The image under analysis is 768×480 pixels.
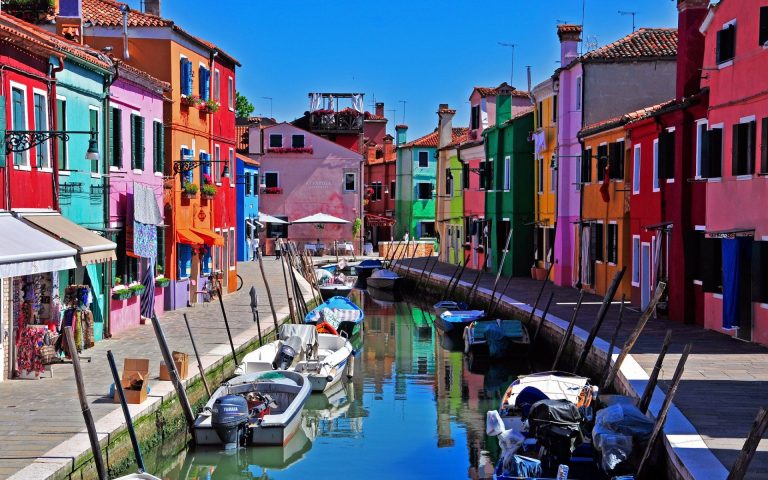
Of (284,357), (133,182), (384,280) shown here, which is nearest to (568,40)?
(384,280)

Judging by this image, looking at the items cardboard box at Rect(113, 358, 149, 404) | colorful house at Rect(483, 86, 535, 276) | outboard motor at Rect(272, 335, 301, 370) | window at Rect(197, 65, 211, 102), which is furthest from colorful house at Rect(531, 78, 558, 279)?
cardboard box at Rect(113, 358, 149, 404)

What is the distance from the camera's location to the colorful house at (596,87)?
114ft

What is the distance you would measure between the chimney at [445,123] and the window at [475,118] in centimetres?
829

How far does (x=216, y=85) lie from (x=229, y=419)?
20.2 m

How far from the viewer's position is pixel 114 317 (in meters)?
23.4

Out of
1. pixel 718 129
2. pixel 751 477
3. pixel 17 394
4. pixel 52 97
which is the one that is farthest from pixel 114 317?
pixel 751 477

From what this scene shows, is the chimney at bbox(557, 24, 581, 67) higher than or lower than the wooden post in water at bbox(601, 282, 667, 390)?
higher

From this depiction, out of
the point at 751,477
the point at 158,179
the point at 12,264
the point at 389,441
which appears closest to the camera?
the point at 751,477

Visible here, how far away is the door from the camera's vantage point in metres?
27.8

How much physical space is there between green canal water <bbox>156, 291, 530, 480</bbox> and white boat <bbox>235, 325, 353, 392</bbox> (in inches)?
18.6

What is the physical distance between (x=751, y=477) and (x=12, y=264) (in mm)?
10548

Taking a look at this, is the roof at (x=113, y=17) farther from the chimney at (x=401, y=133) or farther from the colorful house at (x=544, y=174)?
the chimney at (x=401, y=133)

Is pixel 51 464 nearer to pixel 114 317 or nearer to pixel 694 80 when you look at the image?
pixel 114 317

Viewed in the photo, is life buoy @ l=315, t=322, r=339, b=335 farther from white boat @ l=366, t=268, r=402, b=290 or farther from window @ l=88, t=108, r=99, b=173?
white boat @ l=366, t=268, r=402, b=290
